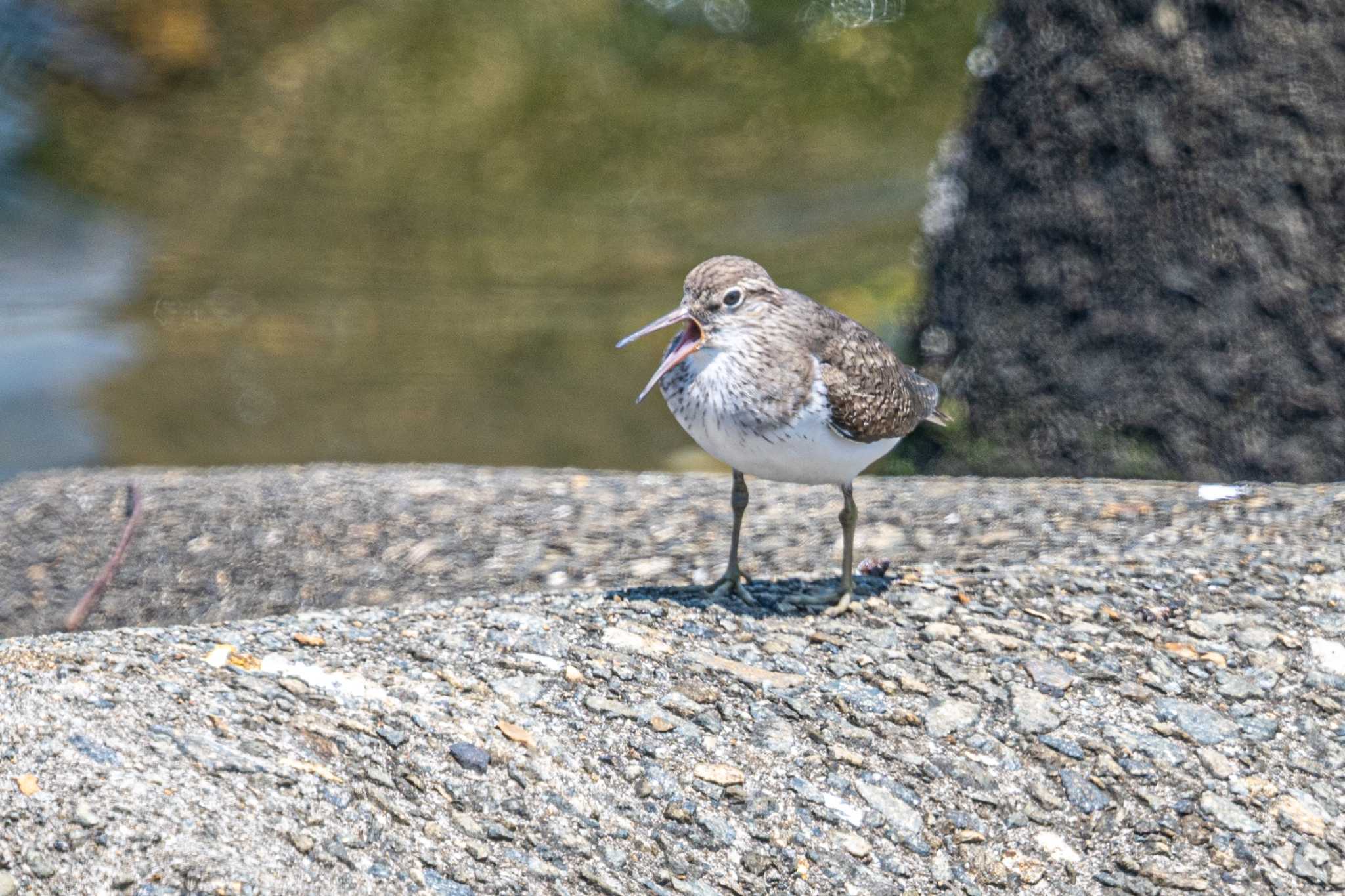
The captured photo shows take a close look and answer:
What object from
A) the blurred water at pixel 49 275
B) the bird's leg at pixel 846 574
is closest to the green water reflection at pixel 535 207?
the blurred water at pixel 49 275

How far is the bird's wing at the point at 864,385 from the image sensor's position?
5695 mm

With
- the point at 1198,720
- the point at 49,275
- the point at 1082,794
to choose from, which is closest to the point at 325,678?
the point at 1082,794

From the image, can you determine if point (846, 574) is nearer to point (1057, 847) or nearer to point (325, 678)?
point (1057, 847)

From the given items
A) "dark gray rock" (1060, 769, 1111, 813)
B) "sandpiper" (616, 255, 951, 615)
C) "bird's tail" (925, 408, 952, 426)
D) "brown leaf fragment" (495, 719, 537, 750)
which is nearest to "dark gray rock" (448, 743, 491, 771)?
"brown leaf fragment" (495, 719, 537, 750)

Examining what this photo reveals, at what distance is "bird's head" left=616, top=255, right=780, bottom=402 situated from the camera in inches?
218

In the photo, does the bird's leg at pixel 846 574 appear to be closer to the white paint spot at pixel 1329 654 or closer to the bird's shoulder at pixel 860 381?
the bird's shoulder at pixel 860 381

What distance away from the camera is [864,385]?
5852mm

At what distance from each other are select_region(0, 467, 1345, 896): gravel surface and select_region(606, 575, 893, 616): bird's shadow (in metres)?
0.03

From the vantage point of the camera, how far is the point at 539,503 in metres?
8.55

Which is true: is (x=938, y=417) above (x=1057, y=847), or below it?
above

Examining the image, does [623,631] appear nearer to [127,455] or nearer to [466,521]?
[466,521]

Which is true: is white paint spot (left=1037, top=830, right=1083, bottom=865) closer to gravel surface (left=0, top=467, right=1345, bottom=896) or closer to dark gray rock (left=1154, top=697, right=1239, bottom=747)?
gravel surface (left=0, top=467, right=1345, bottom=896)

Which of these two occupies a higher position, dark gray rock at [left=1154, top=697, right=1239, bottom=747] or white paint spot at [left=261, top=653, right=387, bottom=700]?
white paint spot at [left=261, top=653, right=387, bottom=700]

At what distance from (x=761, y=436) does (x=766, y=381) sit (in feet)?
0.69
